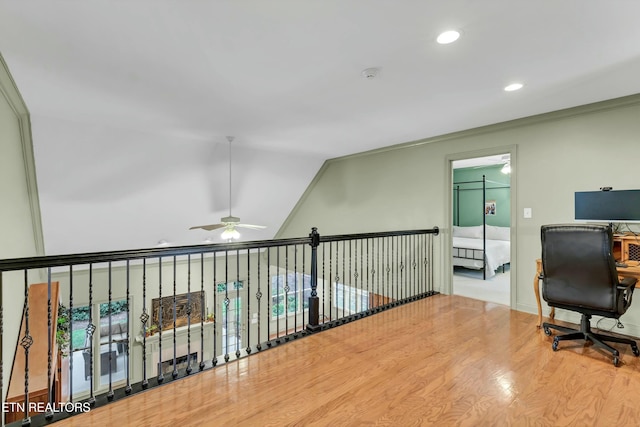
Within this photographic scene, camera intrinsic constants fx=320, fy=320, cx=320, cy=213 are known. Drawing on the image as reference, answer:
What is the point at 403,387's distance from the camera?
2.22m

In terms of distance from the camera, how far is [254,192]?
6309 millimetres

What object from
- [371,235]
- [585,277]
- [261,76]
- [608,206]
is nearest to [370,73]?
[261,76]

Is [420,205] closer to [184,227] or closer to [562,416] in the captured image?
[562,416]

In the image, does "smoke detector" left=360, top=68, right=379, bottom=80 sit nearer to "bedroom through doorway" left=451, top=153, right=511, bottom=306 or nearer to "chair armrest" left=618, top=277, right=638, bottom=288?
"chair armrest" left=618, top=277, right=638, bottom=288

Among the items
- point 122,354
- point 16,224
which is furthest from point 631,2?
point 122,354

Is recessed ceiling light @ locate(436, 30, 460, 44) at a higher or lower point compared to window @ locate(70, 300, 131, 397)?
higher

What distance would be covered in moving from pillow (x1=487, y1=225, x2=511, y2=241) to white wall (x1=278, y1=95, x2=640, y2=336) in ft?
10.7

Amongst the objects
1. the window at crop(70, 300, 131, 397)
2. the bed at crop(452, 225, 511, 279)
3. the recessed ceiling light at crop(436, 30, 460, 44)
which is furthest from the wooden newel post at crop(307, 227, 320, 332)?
the window at crop(70, 300, 131, 397)

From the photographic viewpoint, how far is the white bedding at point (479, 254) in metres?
5.89

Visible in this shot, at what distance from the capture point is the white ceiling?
186 centimetres

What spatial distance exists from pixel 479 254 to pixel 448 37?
4.76 metres

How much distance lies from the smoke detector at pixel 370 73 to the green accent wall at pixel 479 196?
234 inches

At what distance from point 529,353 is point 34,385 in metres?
4.44

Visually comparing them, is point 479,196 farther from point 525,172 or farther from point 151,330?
point 151,330
